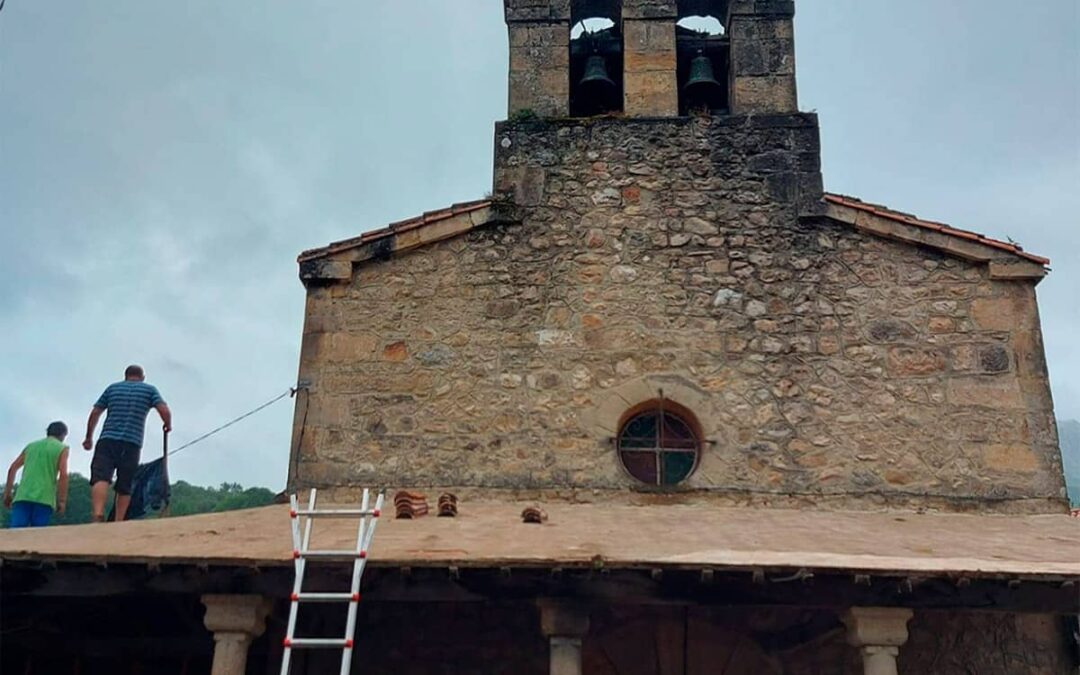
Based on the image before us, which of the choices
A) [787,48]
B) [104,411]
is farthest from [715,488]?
[104,411]

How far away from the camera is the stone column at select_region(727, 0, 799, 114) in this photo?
8.11 meters

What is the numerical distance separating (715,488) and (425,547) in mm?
2561

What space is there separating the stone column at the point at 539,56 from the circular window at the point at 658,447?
2.88 m

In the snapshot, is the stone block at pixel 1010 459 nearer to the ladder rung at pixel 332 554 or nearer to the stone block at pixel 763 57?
the stone block at pixel 763 57

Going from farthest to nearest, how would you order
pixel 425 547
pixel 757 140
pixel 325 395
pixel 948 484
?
pixel 757 140 → pixel 325 395 → pixel 948 484 → pixel 425 547

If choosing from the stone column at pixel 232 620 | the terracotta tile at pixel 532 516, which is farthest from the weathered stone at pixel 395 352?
the stone column at pixel 232 620

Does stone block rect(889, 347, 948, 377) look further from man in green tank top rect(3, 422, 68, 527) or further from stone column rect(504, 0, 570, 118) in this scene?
man in green tank top rect(3, 422, 68, 527)

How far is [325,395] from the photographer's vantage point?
719 cm

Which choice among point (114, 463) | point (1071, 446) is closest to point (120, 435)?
point (114, 463)

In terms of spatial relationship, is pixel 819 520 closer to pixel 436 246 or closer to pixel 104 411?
pixel 436 246

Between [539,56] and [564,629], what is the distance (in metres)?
5.36

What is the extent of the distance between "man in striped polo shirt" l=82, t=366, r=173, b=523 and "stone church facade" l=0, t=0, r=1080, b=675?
142 cm

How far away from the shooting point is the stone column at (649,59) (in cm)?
816

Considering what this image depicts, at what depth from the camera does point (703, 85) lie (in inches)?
333
